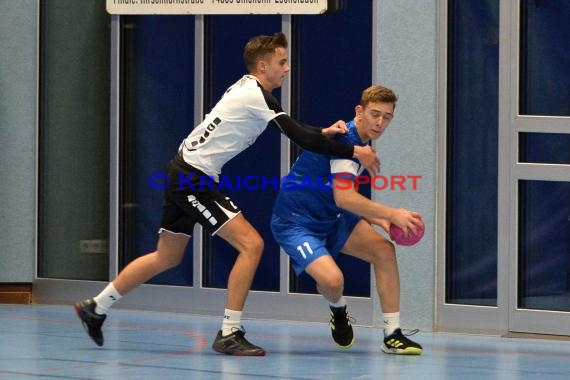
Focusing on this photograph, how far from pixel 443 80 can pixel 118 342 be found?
114 inches

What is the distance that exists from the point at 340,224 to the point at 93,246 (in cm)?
375

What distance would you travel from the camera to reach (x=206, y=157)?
27.5 ft

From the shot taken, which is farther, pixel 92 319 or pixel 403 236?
pixel 92 319

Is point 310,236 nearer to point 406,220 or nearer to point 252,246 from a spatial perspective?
point 252,246

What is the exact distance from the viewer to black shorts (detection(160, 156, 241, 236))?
8.27m

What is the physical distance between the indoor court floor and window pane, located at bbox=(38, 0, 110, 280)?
48.8 inches

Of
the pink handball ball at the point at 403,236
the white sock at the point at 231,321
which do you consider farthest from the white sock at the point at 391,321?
the white sock at the point at 231,321

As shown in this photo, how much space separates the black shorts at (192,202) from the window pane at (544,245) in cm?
222

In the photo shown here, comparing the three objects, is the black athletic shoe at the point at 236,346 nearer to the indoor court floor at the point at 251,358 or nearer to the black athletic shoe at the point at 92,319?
the indoor court floor at the point at 251,358

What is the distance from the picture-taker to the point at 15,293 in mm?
11609

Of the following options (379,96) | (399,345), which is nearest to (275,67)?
(379,96)

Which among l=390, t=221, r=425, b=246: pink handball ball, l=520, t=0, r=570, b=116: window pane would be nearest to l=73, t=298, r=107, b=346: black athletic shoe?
l=390, t=221, r=425, b=246: pink handball ball

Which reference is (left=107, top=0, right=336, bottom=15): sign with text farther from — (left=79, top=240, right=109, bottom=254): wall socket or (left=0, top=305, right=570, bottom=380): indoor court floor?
(left=0, top=305, right=570, bottom=380): indoor court floor

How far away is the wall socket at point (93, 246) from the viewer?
11.5 m
